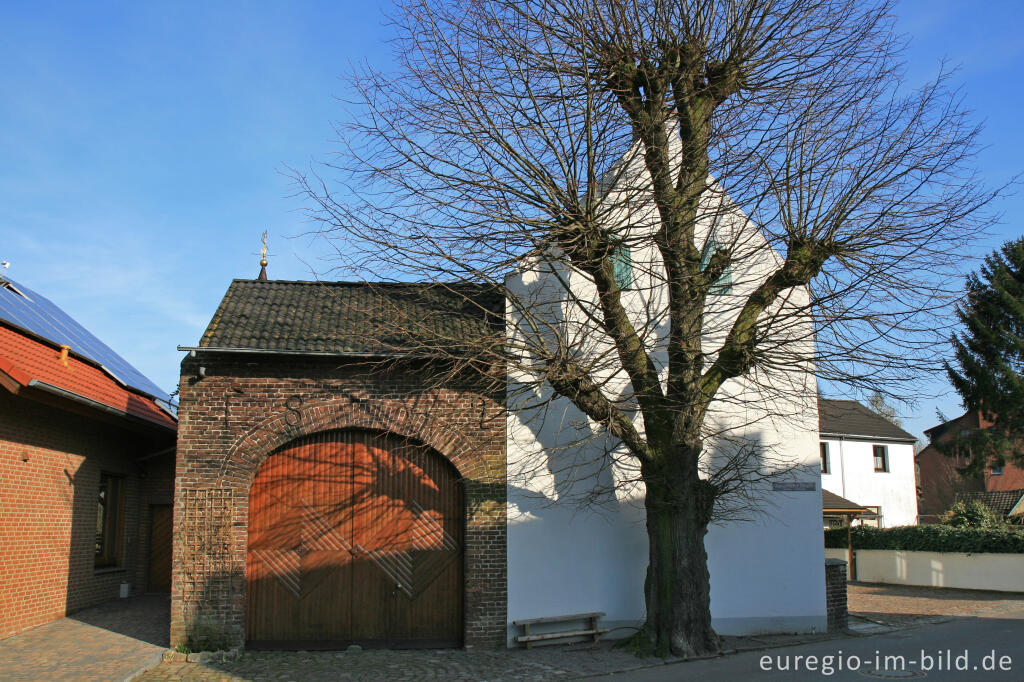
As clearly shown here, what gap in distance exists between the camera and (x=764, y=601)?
42.0 feet

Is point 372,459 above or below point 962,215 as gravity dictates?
below

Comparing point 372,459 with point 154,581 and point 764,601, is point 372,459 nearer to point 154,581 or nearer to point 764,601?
point 764,601

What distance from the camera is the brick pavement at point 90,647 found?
31.3ft

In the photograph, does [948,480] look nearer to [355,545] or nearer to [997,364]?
[997,364]

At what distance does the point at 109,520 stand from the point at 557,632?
942 cm

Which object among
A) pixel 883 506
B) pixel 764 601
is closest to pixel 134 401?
pixel 764 601

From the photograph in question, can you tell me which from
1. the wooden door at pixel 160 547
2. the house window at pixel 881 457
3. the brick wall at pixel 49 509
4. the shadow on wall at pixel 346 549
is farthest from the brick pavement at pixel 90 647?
the house window at pixel 881 457

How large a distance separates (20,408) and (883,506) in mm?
34344

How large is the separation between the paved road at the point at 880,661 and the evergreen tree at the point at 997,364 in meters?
16.7

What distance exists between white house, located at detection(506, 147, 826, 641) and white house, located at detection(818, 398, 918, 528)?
22954 millimetres

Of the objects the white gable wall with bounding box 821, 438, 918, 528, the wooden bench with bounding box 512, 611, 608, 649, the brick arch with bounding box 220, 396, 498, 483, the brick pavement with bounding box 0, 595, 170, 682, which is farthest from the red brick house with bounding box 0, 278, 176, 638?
the white gable wall with bounding box 821, 438, 918, 528

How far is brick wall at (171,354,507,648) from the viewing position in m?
11.1

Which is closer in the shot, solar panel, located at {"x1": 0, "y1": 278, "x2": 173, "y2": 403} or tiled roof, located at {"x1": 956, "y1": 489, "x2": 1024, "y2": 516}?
solar panel, located at {"x1": 0, "y1": 278, "x2": 173, "y2": 403}

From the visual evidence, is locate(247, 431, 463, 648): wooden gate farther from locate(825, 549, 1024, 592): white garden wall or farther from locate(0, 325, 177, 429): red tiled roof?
locate(825, 549, 1024, 592): white garden wall
